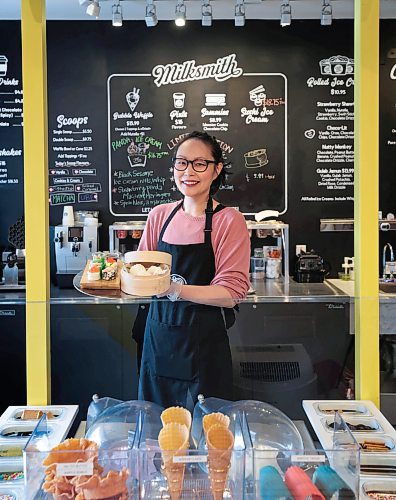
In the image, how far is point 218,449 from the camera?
1.42 metres

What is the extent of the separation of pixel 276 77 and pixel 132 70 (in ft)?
4.02

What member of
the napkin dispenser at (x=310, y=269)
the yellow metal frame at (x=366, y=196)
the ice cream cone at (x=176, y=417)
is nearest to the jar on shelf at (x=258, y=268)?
the napkin dispenser at (x=310, y=269)

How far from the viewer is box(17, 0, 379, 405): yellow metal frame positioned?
2002 mm

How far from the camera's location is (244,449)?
138cm

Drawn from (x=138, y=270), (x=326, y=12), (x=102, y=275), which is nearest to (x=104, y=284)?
(x=102, y=275)

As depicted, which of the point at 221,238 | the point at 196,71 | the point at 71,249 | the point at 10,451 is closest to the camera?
the point at 10,451

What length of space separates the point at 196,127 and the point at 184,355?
358 cm

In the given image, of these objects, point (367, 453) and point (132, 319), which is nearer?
point (367, 453)

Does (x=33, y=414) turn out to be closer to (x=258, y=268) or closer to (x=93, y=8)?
(x=93, y=8)

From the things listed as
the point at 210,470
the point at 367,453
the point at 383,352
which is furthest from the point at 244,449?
the point at 383,352

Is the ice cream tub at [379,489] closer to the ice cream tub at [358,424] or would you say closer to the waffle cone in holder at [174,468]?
the ice cream tub at [358,424]

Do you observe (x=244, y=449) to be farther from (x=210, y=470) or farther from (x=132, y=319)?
(x=132, y=319)

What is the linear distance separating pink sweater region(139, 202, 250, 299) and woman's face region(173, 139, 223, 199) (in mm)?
117

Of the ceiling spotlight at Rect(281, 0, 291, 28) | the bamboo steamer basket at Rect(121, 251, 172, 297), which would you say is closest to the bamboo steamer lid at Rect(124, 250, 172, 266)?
the bamboo steamer basket at Rect(121, 251, 172, 297)
